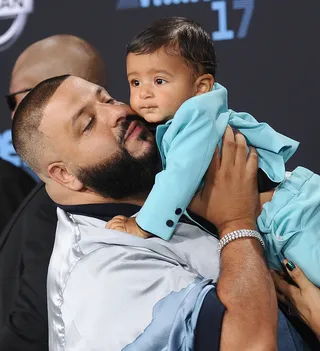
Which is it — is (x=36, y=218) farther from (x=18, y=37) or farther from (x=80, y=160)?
(x=18, y=37)

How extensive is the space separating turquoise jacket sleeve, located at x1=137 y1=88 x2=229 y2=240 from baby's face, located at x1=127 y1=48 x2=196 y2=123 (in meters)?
0.09

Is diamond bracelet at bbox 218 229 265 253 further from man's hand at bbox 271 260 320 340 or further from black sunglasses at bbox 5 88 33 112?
black sunglasses at bbox 5 88 33 112

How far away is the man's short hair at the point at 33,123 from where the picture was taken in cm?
203

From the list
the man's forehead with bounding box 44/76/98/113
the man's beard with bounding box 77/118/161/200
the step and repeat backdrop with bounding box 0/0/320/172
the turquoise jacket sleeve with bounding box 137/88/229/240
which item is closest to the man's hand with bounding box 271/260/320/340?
the turquoise jacket sleeve with bounding box 137/88/229/240

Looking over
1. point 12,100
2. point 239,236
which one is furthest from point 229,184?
point 12,100

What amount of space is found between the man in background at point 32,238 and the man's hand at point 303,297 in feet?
2.38

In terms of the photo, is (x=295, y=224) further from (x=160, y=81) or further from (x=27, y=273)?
(x=27, y=273)

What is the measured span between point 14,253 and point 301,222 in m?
1.03

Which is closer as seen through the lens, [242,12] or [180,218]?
[180,218]

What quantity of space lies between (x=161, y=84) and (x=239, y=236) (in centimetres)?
38

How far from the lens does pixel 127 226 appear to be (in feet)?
5.86

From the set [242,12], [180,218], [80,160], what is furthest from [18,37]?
[180,218]

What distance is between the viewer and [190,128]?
1.68m

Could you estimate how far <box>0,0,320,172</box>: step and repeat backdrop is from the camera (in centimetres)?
279
